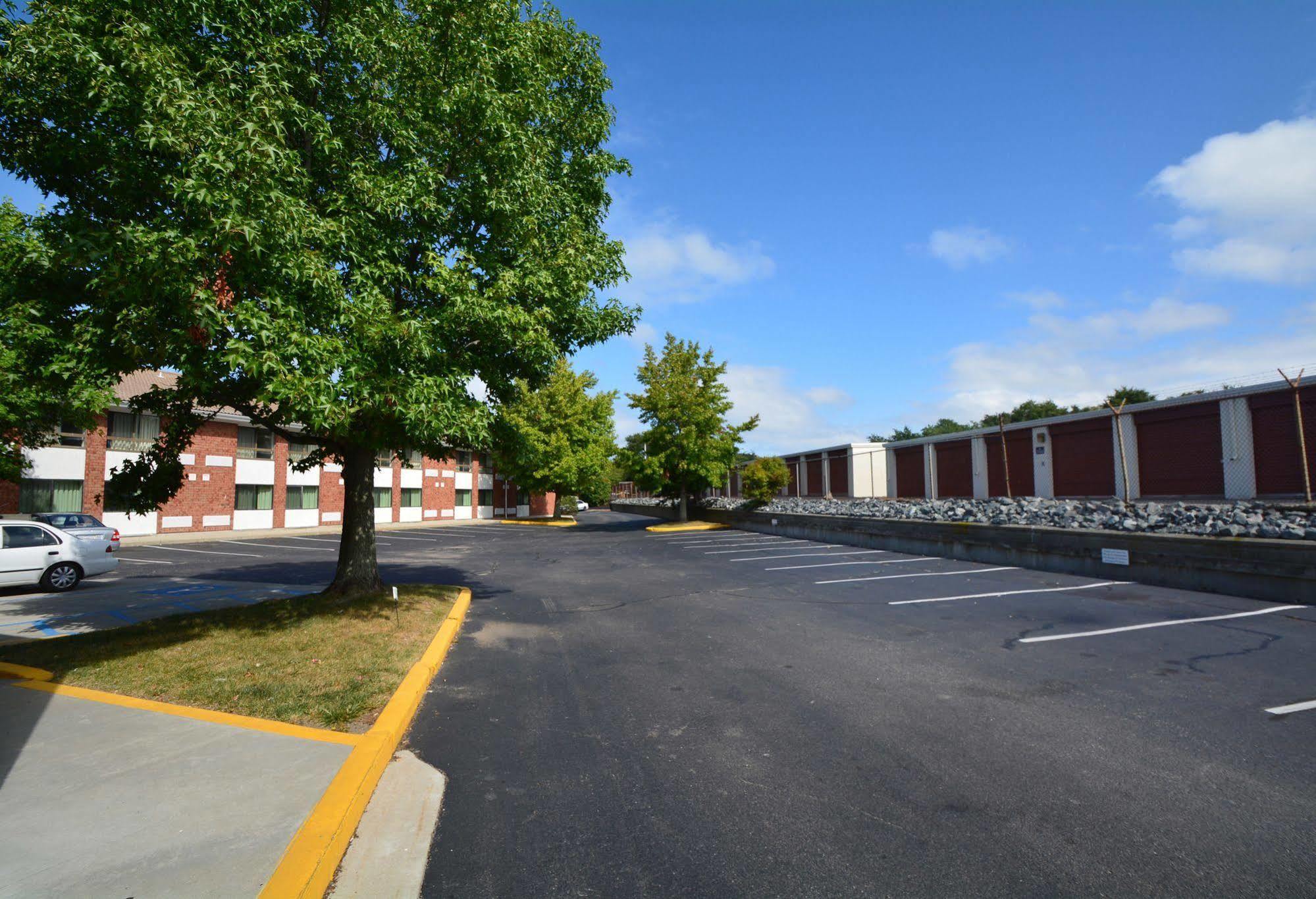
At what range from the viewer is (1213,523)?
11492mm

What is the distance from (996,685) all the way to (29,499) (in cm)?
3450

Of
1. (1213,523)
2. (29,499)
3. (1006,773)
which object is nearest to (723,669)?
(1006,773)

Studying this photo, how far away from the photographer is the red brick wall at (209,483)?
3014 cm

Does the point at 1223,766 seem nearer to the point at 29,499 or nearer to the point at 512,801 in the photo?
the point at 512,801

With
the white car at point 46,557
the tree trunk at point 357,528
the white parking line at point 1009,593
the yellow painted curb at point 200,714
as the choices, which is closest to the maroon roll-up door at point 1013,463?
the white parking line at point 1009,593

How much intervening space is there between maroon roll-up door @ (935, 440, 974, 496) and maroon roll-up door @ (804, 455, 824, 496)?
9.08 metres

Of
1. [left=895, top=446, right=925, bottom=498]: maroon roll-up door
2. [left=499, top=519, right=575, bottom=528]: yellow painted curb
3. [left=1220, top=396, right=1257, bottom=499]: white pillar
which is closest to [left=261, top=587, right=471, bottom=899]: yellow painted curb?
[left=1220, top=396, right=1257, bottom=499]: white pillar

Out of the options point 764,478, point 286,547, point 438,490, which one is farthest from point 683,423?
point 438,490

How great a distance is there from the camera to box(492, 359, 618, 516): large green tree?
3975 centimetres

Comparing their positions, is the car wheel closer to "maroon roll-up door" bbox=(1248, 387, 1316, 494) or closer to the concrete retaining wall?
the concrete retaining wall

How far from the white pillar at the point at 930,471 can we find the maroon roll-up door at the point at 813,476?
26.6ft

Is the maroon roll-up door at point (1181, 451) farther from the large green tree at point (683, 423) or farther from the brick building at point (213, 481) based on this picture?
Result: the brick building at point (213, 481)

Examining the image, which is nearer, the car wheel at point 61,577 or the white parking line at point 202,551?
the car wheel at point 61,577

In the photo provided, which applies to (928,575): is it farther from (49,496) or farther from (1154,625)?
(49,496)
